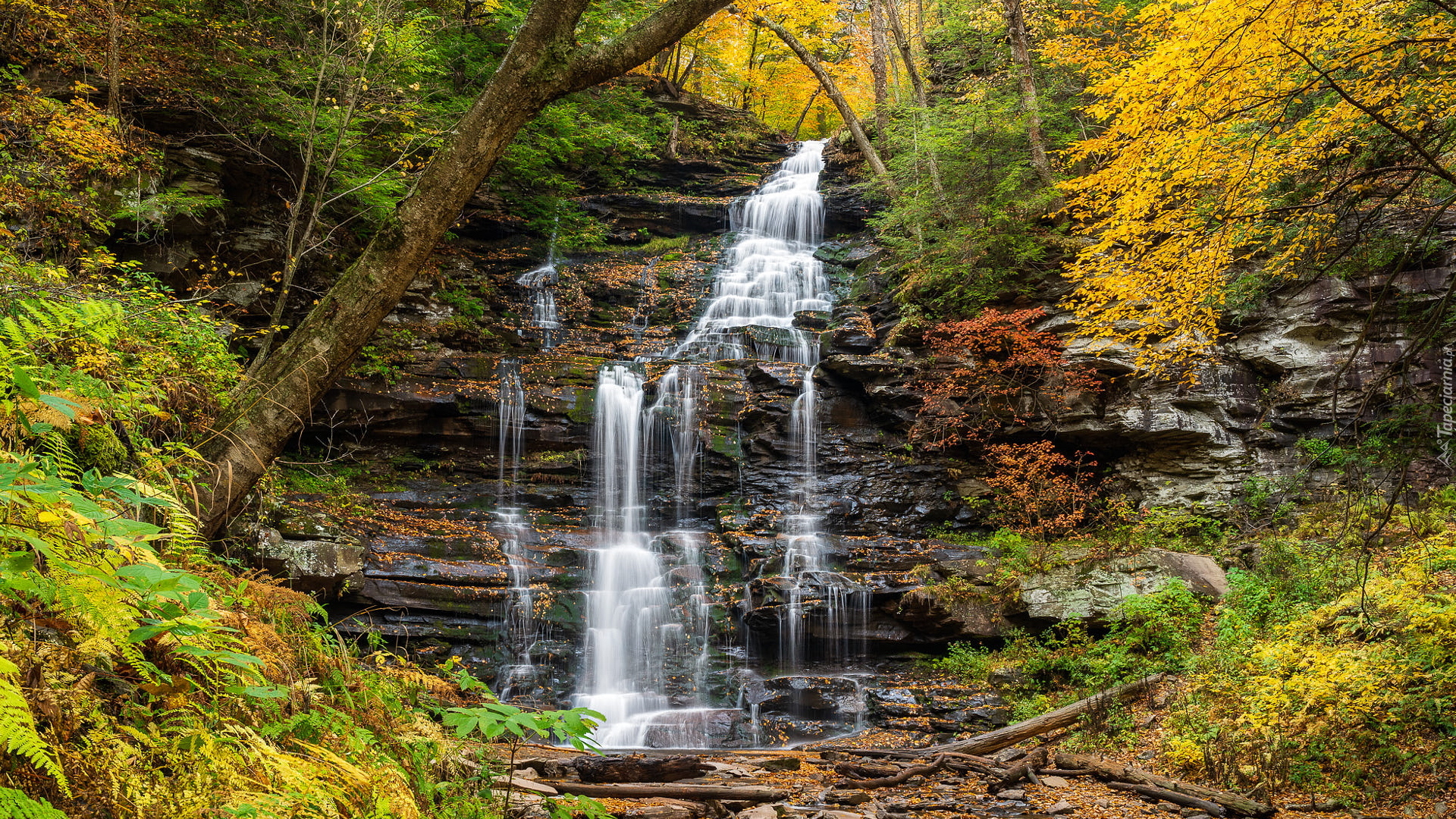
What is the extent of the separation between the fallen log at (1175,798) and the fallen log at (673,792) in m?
2.78

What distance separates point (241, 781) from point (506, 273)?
17258mm

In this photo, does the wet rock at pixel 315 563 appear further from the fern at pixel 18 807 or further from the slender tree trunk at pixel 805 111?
the slender tree trunk at pixel 805 111

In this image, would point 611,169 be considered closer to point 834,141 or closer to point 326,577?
point 834,141

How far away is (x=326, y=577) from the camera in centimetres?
892

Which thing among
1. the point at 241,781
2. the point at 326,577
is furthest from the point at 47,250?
the point at 241,781

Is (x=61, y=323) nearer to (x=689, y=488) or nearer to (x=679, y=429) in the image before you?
(x=689, y=488)

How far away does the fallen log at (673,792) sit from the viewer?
17.7 ft

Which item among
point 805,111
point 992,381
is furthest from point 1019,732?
point 805,111

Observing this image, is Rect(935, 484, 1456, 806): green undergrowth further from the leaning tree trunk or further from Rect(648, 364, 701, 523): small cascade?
Rect(648, 364, 701, 523): small cascade

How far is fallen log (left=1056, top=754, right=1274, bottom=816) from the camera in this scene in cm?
497

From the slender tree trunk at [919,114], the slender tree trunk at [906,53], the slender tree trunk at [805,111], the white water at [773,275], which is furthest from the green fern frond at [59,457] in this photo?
the slender tree trunk at [805,111]

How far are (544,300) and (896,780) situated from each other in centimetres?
1365

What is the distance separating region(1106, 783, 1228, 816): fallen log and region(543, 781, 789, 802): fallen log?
278 centimetres

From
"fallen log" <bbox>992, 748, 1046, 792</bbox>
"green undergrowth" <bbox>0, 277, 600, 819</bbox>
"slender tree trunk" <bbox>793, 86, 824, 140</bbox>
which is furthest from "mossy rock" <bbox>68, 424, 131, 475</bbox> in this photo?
"slender tree trunk" <bbox>793, 86, 824, 140</bbox>
